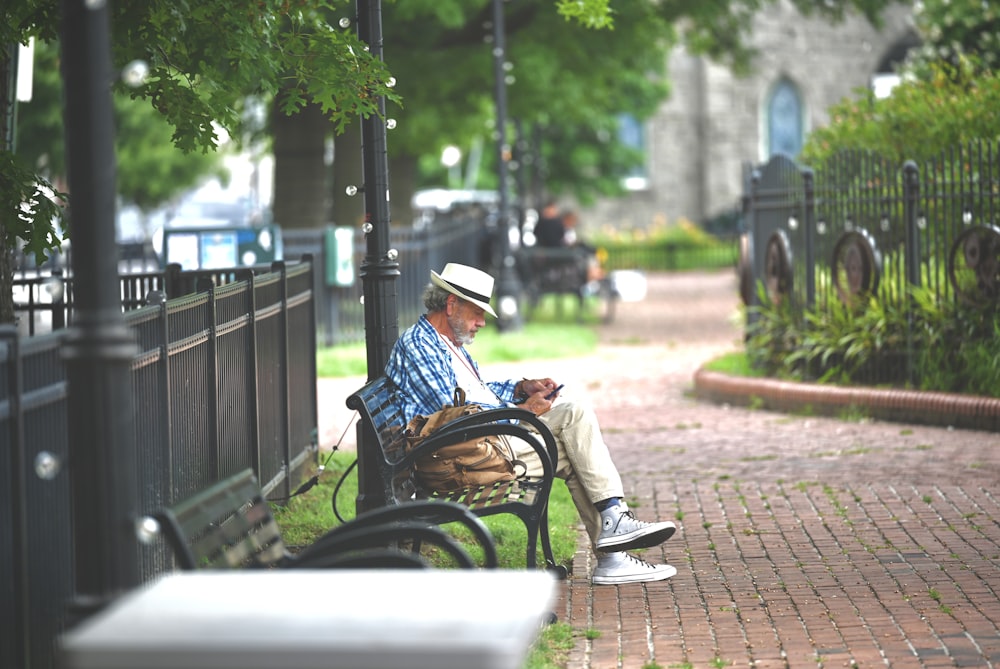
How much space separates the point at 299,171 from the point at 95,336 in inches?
709

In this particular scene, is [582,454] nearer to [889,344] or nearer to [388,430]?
[388,430]

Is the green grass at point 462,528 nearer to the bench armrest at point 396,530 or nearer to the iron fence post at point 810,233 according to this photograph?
the bench armrest at point 396,530

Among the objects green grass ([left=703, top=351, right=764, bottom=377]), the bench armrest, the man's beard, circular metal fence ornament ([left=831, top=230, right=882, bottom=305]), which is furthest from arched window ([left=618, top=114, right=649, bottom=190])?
the bench armrest

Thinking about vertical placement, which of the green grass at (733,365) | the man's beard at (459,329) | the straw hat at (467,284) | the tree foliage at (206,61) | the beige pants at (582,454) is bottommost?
the green grass at (733,365)

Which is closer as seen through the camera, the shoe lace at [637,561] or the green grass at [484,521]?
the shoe lace at [637,561]

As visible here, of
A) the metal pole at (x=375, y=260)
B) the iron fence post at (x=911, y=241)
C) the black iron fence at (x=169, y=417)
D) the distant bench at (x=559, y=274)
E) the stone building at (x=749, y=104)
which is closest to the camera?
the black iron fence at (x=169, y=417)

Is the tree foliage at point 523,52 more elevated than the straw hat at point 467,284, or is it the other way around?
the tree foliage at point 523,52

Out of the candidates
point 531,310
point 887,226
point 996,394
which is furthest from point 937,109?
point 531,310

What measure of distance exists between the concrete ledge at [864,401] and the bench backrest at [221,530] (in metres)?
7.19

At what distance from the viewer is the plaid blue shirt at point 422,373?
6.83 meters

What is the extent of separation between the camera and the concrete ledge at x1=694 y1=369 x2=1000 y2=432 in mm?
11367

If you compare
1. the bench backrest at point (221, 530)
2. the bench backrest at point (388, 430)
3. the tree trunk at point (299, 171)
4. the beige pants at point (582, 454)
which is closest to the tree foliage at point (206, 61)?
the bench backrest at point (388, 430)

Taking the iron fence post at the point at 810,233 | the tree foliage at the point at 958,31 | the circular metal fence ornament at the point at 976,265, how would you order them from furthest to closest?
the tree foliage at the point at 958,31 < the iron fence post at the point at 810,233 < the circular metal fence ornament at the point at 976,265

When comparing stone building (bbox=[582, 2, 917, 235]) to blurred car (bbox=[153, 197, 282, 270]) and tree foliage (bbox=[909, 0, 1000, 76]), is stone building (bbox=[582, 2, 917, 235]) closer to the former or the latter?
tree foliage (bbox=[909, 0, 1000, 76])
